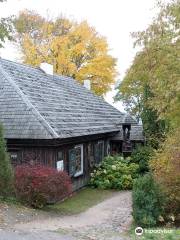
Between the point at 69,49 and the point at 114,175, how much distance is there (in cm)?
2271

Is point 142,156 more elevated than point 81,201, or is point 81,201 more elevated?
point 142,156

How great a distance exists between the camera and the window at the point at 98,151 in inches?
1032

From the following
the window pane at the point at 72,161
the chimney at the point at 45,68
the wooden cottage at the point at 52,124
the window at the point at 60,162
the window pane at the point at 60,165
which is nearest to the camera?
the wooden cottage at the point at 52,124

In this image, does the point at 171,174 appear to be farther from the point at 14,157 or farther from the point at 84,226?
the point at 14,157

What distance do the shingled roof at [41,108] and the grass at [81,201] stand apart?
111 inches

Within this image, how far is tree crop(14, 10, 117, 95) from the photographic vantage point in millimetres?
44312

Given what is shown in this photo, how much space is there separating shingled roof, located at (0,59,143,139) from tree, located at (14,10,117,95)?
15.1 metres

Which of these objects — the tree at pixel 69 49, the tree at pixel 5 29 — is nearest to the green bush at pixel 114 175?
the tree at pixel 5 29

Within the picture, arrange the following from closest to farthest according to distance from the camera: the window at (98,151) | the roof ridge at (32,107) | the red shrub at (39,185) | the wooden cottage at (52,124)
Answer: the red shrub at (39,185)
the roof ridge at (32,107)
the wooden cottage at (52,124)
the window at (98,151)

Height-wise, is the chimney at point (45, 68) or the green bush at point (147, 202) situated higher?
the chimney at point (45, 68)

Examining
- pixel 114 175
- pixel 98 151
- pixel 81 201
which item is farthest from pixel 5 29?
pixel 98 151

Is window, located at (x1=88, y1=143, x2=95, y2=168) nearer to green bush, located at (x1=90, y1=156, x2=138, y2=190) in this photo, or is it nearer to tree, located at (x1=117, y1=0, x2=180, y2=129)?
green bush, located at (x1=90, y1=156, x2=138, y2=190)

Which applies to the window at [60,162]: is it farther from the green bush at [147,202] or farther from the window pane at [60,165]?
the green bush at [147,202]

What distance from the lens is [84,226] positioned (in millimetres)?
13555
